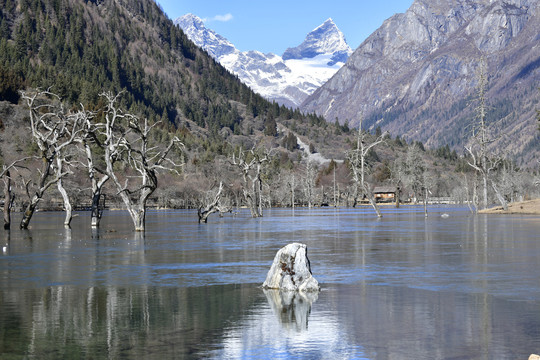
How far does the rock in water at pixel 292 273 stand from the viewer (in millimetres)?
21688

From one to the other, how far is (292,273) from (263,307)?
304 cm

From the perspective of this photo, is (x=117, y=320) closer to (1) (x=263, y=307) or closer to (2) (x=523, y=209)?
(1) (x=263, y=307)

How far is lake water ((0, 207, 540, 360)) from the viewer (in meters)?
14.7

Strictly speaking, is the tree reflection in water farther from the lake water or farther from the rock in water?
the rock in water

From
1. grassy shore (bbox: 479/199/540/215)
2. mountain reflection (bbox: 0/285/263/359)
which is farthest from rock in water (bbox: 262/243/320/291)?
grassy shore (bbox: 479/199/540/215)

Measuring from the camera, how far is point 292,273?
2238cm

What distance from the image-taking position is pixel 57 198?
14638cm

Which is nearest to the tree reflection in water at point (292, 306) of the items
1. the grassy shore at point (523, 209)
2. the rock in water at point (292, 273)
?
the rock in water at point (292, 273)

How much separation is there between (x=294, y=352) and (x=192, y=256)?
2190 cm

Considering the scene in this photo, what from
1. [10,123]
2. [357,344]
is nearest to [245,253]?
[357,344]

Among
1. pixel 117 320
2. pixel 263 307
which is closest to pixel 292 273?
pixel 263 307

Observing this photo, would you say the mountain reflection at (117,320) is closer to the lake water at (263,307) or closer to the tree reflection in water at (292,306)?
the lake water at (263,307)

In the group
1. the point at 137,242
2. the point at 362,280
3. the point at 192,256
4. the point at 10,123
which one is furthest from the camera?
the point at 10,123

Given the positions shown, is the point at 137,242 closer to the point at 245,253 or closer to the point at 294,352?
the point at 245,253
